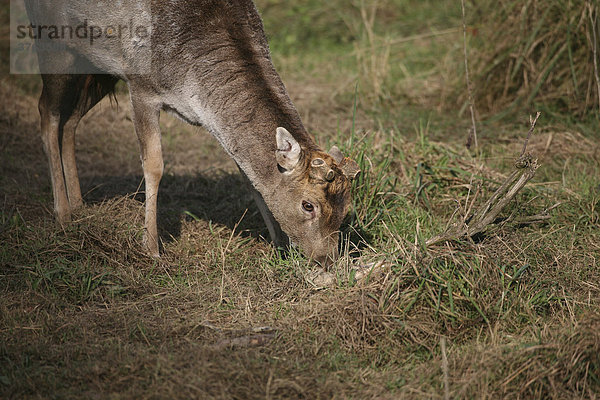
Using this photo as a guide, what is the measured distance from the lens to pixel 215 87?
5.03 metres

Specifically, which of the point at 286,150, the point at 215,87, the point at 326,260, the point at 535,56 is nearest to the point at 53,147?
the point at 215,87

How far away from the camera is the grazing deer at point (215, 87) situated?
186 inches

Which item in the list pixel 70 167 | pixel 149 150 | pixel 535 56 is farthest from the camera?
pixel 535 56

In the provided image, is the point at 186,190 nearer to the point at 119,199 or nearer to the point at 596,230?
the point at 119,199

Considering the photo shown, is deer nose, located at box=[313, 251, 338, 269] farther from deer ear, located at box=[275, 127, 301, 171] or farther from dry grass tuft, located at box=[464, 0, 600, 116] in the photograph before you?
dry grass tuft, located at box=[464, 0, 600, 116]

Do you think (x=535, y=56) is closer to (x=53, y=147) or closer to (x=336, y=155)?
(x=336, y=155)

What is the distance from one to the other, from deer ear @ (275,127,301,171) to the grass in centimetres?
70

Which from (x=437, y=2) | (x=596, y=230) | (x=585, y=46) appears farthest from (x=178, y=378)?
(x=437, y=2)

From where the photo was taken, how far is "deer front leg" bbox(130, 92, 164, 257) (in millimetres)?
→ 5242

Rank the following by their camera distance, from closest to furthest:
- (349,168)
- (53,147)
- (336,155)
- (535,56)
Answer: (349,168) < (336,155) < (53,147) < (535,56)

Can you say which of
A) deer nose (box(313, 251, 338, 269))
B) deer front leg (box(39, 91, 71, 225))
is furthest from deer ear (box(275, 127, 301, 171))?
deer front leg (box(39, 91, 71, 225))

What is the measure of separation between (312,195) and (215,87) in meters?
1.10

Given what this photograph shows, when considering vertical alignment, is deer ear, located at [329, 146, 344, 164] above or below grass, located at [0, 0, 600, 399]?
above

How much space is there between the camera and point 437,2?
37.7 feet
